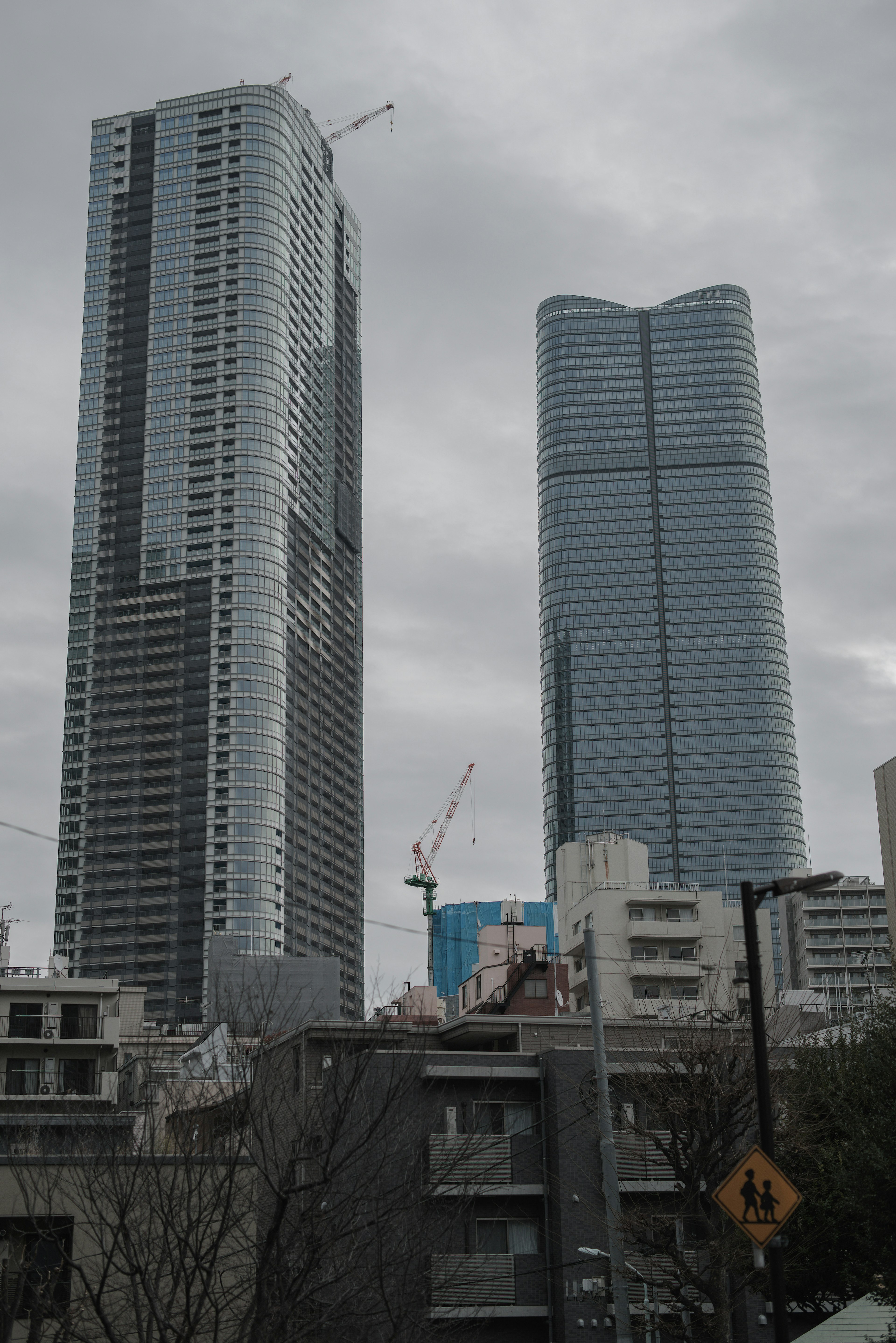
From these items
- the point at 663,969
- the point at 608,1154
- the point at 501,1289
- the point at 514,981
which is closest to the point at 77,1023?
the point at 514,981

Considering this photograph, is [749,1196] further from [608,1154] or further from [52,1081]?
[52,1081]

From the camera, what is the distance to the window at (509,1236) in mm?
42181

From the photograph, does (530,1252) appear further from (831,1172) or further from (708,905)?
(708,905)

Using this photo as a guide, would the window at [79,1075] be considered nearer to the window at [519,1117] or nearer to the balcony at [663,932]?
the window at [519,1117]

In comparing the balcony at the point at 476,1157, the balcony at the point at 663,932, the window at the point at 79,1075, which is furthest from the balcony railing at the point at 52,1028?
the balcony at the point at 663,932

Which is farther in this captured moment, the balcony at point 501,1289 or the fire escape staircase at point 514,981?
the fire escape staircase at point 514,981

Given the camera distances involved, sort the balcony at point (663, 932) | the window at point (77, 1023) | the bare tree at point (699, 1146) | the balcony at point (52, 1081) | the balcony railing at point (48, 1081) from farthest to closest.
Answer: the balcony at point (663, 932) < the window at point (77, 1023) < the balcony railing at point (48, 1081) < the balcony at point (52, 1081) < the bare tree at point (699, 1146)

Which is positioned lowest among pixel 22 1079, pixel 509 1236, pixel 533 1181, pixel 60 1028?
pixel 509 1236

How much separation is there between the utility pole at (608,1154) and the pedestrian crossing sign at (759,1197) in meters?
10.4

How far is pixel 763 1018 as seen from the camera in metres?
18.0

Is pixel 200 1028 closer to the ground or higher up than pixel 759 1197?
higher up

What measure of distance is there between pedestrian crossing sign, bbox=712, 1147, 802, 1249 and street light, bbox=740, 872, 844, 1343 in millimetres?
138

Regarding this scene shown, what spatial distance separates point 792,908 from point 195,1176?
152123mm

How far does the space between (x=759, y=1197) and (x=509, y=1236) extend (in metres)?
27.9
